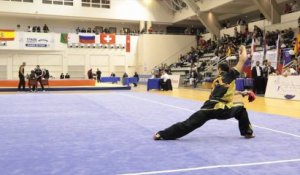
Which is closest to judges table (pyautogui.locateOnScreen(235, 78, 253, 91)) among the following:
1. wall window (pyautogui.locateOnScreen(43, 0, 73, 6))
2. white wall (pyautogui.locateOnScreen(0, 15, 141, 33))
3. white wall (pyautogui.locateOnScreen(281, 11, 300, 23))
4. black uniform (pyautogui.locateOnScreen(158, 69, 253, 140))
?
white wall (pyautogui.locateOnScreen(281, 11, 300, 23))

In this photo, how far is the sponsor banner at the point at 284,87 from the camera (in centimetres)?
1468

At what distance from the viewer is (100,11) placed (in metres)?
37.3

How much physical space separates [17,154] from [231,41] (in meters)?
25.8

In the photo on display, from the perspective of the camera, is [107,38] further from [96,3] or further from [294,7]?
[294,7]

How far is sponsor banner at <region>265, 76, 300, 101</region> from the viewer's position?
1468 cm

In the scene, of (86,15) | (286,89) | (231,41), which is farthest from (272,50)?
(86,15)

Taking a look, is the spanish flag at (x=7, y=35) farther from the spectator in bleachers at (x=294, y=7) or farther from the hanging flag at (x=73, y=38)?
the spectator in bleachers at (x=294, y=7)

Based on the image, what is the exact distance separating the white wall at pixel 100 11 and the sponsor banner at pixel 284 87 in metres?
24.0

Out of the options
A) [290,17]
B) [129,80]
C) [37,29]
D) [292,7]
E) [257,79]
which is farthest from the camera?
[37,29]

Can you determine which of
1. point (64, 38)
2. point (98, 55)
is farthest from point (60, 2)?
point (98, 55)

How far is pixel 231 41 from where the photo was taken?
95.2 feet

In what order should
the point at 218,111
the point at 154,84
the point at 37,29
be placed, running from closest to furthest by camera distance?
1. the point at 218,111
2. the point at 154,84
3. the point at 37,29

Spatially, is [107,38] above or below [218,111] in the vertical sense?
above

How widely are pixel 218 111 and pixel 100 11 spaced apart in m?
32.9
